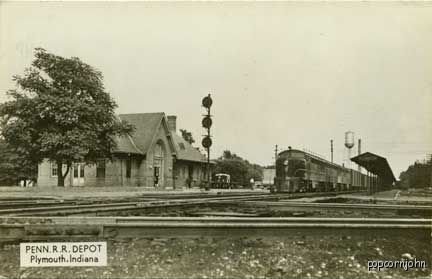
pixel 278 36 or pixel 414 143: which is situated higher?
pixel 278 36

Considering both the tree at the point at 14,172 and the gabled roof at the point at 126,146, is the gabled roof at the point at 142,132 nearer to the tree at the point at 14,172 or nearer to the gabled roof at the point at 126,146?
the gabled roof at the point at 126,146

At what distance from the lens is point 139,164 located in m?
32.9

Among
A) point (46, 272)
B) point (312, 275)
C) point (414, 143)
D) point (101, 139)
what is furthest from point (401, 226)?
point (101, 139)

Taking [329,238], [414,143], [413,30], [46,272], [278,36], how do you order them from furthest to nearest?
[414,143], [278,36], [413,30], [329,238], [46,272]

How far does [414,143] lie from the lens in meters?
8.88

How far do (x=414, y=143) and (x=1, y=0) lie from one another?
8440 millimetres

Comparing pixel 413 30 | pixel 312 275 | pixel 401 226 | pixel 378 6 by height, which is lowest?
pixel 312 275

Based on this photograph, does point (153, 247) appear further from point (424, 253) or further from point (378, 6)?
point (378, 6)

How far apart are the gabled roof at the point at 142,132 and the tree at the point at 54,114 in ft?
29.4

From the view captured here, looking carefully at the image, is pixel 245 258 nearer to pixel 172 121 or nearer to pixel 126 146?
pixel 126 146
